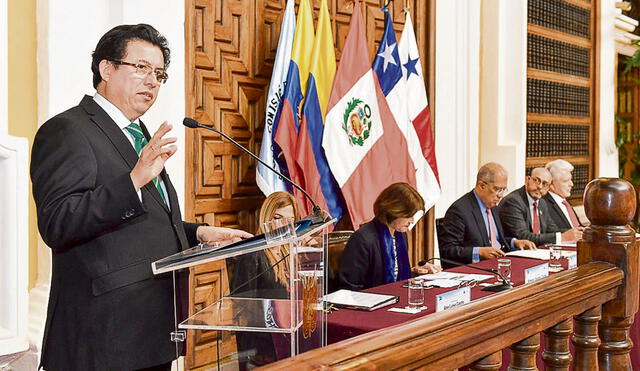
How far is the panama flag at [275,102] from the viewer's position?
450cm

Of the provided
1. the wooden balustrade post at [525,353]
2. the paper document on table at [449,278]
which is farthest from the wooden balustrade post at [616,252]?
the paper document on table at [449,278]

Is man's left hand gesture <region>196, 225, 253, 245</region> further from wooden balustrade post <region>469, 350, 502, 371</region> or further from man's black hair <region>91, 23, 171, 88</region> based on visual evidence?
wooden balustrade post <region>469, 350, 502, 371</region>

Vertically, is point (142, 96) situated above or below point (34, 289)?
above

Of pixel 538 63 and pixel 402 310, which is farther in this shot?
pixel 538 63

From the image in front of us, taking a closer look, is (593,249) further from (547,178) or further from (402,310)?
(547,178)

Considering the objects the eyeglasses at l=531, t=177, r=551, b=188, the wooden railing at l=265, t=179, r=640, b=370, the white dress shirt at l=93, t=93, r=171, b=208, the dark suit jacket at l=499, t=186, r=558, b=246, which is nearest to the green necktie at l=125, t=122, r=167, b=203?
the white dress shirt at l=93, t=93, r=171, b=208

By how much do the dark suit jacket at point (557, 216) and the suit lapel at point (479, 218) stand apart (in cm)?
127

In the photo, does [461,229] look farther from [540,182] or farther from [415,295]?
[415,295]

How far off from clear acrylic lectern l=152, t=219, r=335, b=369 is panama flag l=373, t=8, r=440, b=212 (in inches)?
146

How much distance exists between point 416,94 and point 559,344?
4478 mm

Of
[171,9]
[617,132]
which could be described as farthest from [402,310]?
[617,132]

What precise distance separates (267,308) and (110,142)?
675 millimetres

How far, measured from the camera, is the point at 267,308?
175cm

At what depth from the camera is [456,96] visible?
6523 millimetres
